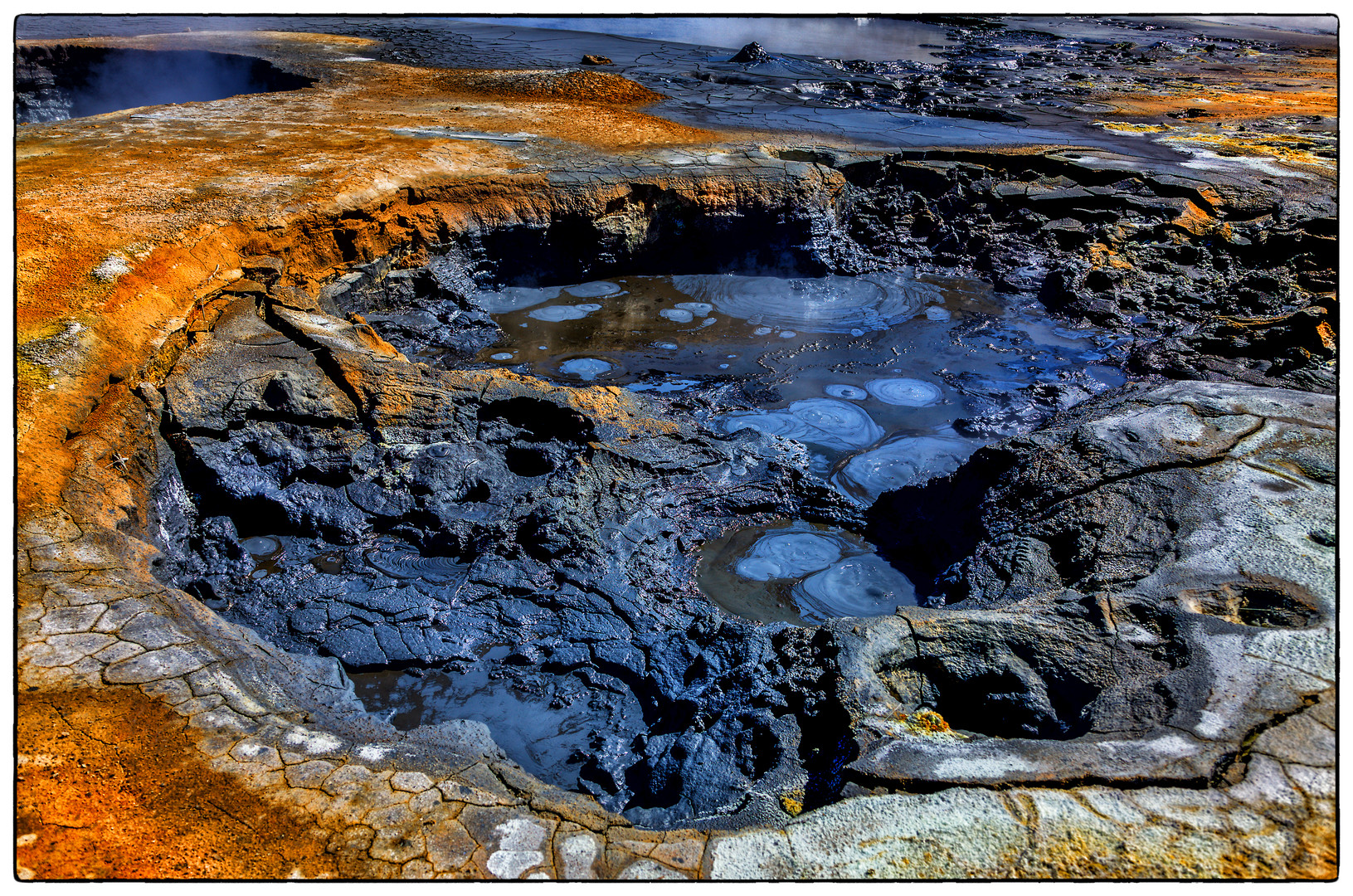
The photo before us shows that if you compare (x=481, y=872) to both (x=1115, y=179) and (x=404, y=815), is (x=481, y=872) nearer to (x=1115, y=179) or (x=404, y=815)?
(x=404, y=815)

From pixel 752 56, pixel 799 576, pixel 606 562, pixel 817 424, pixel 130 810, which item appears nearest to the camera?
pixel 130 810

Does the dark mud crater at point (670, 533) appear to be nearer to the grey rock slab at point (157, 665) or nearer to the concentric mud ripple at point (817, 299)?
the concentric mud ripple at point (817, 299)

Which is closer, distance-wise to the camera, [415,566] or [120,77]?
[415,566]

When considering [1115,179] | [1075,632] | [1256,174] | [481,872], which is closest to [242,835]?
[481,872]

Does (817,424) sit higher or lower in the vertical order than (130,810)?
higher

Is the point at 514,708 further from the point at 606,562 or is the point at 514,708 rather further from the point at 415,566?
the point at 415,566

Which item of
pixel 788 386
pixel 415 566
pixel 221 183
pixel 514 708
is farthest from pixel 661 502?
pixel 221 183
